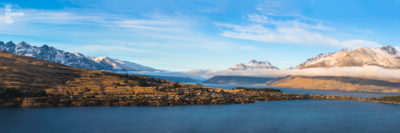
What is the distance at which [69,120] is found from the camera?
412 feet

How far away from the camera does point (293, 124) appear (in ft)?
438

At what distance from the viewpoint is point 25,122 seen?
118 metres

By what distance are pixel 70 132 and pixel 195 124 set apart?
44.8 meters

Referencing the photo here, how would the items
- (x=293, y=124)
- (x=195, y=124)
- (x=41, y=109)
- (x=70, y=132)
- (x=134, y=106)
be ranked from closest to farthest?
(x=70, y=132) → (x=195, y=124) → (x=293, y=124) → (x=41, y=109) → (x=134, y=106)

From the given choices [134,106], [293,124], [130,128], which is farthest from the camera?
[134,106]

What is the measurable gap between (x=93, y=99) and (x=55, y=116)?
42.6 metres

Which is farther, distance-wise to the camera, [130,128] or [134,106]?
[134,106]

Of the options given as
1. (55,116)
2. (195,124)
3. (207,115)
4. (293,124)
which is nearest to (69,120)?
(55,116)

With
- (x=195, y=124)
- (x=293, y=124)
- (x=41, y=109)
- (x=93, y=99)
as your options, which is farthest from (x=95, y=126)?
(x=293, y=124)

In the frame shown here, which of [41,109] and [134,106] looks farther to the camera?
[134,106]

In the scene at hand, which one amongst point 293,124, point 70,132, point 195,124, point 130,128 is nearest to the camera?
Answer: point 70,132

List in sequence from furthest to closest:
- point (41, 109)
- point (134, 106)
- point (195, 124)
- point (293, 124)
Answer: point (134, 106)
point (41, 109)
point (293, 124)
point (195, 124)

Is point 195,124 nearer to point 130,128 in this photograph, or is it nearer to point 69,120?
point 130,128

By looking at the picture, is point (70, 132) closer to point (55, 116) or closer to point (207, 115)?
point (55, 116)
